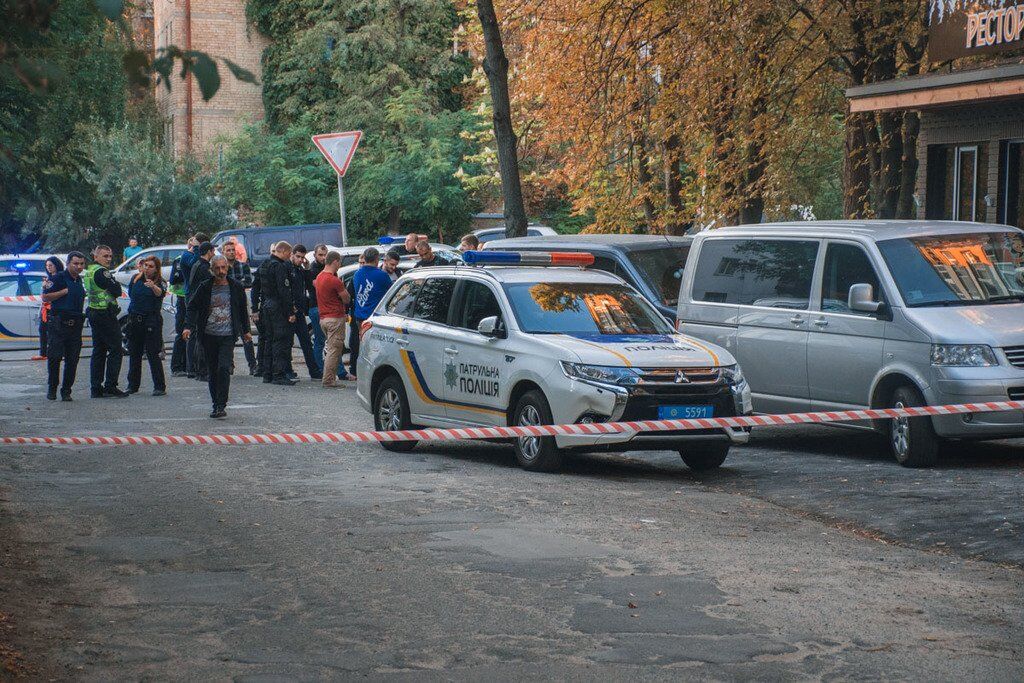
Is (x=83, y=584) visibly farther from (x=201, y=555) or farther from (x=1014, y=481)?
(x=1014, y=481)

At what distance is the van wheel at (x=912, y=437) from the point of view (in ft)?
39.4

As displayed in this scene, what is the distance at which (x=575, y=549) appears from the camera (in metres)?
8.84

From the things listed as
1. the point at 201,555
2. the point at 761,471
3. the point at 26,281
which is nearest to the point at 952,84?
the point at 761,471

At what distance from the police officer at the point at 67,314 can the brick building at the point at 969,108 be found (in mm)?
10176

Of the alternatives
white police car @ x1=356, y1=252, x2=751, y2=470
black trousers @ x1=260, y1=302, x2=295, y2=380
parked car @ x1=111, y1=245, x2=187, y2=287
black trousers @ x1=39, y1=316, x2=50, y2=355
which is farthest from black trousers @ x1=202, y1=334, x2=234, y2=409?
parked car @ x1=111, y1=245, x2=187, y2=287

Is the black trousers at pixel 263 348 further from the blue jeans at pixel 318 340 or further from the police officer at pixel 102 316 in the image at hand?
the police officer at pixel 102 316

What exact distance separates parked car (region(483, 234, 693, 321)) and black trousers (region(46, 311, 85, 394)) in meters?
6.37

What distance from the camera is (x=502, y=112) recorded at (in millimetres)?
21703

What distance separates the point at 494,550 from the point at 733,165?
50.3 feet

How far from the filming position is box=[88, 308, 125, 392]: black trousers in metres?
19.5

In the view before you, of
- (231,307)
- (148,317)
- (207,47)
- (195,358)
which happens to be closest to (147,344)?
(148,317)

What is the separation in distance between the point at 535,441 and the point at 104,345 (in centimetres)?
913

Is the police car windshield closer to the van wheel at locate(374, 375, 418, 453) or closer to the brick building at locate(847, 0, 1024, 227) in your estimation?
the van wheel at locate(374, 375, 418, 453)

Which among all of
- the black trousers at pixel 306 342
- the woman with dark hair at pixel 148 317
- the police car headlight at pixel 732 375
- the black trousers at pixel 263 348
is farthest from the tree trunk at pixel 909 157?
the police car headlight at pixel 732 375
